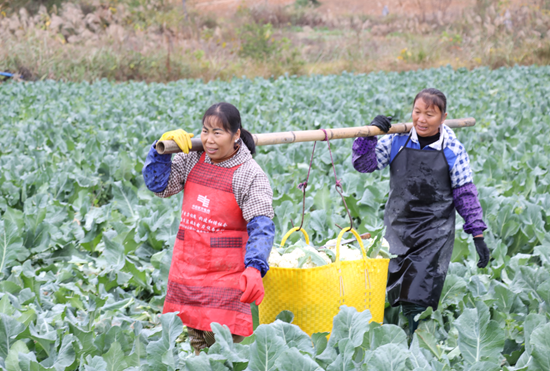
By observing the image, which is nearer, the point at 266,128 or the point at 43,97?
the point at 266,128

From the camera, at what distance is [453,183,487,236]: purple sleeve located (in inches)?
98.1

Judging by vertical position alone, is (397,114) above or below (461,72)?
below

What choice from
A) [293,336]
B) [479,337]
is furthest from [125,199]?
[479,337]

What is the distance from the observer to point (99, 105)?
964 cm

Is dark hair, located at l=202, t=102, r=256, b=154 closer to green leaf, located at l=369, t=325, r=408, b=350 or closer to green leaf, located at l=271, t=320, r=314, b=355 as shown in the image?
green leaf, located at l=271, t=320, r=314, b=355

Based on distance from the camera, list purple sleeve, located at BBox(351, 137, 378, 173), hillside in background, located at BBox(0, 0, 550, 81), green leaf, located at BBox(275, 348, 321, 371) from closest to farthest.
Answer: green leaf, located at BBox(275, 348, 321, 371), purple sleeve, located at BBox(351, 137, 378, 173), hillside in background, located at BBox(0, 0, 550, 81)

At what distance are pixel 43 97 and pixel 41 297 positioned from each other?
822cm

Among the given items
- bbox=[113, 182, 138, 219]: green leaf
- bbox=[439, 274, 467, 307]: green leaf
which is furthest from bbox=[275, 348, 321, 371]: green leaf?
bbox=[113, 182, 138, 219]: green leaf

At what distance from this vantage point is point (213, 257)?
212 cm

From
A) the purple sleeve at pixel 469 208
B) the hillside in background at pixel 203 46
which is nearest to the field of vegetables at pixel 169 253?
the purple sleeve at pixel 469 208

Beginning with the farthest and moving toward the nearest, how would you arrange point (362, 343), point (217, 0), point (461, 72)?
point (217, 0), point (461, 72), point (362, 343)

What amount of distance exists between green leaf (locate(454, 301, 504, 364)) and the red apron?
807mm

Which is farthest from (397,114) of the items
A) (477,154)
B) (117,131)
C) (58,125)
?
(58,125)

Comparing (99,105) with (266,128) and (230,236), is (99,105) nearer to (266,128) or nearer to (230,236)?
(266,128)
